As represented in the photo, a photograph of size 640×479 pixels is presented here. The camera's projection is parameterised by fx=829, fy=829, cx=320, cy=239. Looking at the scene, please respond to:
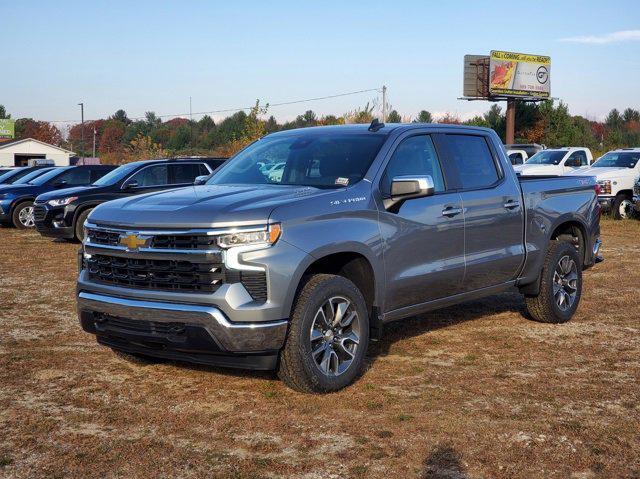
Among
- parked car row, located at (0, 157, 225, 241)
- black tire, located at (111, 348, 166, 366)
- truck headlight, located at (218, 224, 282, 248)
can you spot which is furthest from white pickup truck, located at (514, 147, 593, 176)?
truck headlight, located at (218, 224, 282, 248)

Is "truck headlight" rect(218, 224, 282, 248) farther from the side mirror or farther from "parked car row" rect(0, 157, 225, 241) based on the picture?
"parked car row" rect(0, 157, 225, 241)

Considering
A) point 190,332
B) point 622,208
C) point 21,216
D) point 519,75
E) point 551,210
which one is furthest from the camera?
point 519,75

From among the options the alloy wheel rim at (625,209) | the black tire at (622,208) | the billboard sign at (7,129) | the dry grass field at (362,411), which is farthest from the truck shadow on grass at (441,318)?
the billboard sign at (7,129)

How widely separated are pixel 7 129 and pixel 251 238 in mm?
100534

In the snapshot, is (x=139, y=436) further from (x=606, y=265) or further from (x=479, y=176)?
(x=606, y=265)

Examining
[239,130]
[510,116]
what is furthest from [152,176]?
[239,130]

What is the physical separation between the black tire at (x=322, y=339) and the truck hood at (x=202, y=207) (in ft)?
1.97

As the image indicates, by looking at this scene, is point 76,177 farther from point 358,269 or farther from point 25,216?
point 358,269

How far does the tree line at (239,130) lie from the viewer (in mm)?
57094

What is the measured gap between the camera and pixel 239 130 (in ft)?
256

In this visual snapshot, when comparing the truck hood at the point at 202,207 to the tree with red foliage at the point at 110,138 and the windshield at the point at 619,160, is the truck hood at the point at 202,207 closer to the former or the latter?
the windshield at the point at 619,160

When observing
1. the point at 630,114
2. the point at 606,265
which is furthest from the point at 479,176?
the point at 630,114

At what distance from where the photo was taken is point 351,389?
5.73m

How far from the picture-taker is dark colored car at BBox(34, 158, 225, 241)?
15.5 metres
